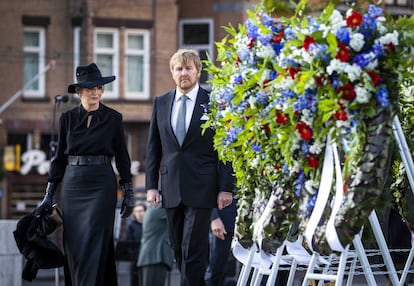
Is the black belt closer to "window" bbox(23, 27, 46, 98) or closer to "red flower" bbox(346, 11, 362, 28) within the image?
"red flower" bbox(346, 11, 362, 28)

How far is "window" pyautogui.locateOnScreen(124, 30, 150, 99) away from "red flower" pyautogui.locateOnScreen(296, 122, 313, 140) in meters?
42.0

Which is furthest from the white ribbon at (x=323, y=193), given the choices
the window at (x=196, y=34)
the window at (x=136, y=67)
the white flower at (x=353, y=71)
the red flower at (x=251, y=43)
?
the window at (x=196, y=34)

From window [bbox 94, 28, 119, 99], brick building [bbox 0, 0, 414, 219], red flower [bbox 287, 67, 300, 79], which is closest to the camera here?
red flower [bbox 287, 67, 300, 79]

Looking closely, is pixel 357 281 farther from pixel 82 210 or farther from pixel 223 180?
pixel 82 210

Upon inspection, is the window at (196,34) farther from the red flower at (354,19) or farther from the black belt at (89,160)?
the red flower at (354,19)

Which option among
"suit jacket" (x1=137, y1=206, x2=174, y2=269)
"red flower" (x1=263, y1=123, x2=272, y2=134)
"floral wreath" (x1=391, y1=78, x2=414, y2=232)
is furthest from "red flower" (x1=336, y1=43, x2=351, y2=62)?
"suit jacket" (x1=137, y1=206, x2=174, y2=269)

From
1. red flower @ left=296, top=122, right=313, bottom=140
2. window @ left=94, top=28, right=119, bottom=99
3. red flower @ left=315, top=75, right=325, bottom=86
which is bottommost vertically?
window @ left=94, top=28, right=119, bottom=99

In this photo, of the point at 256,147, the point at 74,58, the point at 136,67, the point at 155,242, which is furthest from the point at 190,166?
the point at 136,67

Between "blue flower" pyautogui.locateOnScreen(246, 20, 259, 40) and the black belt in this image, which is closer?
"blue flower" pyautogui.locateOnScreen(246, 20, 259, 40)

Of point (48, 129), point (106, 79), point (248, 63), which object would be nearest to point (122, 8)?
point (48, 129)

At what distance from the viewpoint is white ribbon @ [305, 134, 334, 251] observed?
6.62 meters

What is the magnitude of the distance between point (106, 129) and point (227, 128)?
271cm

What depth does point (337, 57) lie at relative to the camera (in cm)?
639

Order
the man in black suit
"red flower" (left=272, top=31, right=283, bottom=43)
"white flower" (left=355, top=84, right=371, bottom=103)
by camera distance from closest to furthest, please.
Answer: "white flower" (left=355, top=84, right=371, bottom=103) → "red flower" (left=272, top=31, right=283, bottom=43) → the man in black suit
